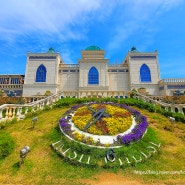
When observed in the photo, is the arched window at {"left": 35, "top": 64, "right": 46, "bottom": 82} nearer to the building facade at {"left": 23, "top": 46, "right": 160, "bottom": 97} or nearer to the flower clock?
the building facade at {"left": 23, "top": 46, "right": 160, "bottom": 97}

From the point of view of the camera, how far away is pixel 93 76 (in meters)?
31.8

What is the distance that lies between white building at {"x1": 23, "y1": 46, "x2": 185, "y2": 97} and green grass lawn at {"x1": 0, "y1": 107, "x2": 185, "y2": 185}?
885 inches

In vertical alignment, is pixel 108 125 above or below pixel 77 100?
below

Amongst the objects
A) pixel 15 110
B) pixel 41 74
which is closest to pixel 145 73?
pixel 41 74

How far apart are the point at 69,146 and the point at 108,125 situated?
2729 millimetres

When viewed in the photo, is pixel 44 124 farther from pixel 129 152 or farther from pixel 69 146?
pixel 129 152

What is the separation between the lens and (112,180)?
5.63m

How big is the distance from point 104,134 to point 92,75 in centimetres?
2392

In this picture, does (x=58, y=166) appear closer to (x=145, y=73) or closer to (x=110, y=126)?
(x=110, y=126)

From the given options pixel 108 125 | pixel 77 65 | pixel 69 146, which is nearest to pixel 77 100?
pixel 108 125

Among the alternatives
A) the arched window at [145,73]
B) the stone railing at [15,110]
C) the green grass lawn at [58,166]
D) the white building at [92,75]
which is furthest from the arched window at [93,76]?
the green grass lawn at [58,166]

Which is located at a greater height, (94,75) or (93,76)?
(94,75)

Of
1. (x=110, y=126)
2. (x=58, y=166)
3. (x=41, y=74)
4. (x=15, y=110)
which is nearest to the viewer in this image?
(x=58, y=166)

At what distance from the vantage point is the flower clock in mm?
7052
